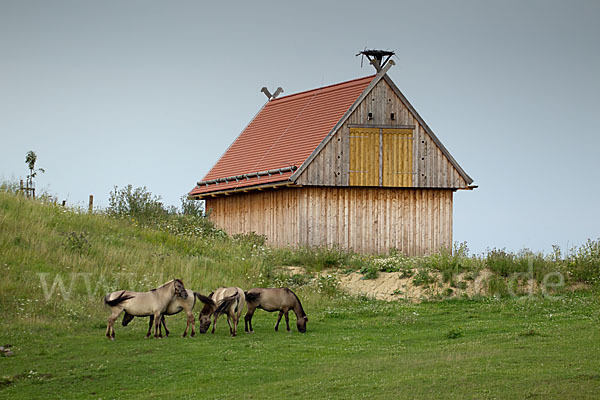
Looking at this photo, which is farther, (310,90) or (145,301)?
(310,90)

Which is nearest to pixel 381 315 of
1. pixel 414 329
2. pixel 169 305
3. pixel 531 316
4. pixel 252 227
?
pixel 414 329

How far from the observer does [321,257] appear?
30828 millimetres

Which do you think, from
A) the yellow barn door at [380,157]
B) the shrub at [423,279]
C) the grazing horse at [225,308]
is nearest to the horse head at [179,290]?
the grazing horse at [225,308]

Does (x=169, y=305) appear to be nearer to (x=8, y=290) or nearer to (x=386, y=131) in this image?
(x=8, y=290)

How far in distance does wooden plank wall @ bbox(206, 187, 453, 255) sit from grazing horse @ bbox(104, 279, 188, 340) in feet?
55.9

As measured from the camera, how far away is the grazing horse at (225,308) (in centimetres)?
1911

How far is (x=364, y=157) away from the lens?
120ft

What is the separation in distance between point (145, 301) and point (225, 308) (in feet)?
6.30

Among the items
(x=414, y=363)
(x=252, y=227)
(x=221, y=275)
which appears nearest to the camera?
(x=414, y=363)

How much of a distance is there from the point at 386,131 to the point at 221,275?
1327 cm

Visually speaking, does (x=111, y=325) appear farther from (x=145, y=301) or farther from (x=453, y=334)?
(x=453, y=334)

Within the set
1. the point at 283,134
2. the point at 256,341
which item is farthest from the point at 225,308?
the point at 283,134

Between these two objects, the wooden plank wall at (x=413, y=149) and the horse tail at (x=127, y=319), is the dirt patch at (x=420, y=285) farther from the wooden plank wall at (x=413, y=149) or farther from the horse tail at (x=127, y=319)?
the horse tail at (x=127, y=319)

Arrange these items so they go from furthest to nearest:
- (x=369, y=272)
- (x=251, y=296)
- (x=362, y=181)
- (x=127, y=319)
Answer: (x=362, y=181) < (x=369, y=272) < (x=251, y=296) < (x=127, y=319)
